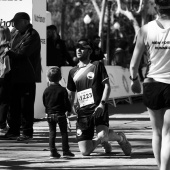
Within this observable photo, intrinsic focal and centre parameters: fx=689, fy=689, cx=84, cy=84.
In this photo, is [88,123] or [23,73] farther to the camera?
[23,73]

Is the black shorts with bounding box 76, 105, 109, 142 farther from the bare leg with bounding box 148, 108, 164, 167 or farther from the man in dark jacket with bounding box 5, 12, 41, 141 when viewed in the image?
the bare leg with bounding box 148, 108, 164, 167

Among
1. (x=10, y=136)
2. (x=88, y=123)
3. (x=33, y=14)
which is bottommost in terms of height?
(x=10, y=136)

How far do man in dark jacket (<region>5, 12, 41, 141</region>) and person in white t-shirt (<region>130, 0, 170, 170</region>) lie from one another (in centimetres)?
481

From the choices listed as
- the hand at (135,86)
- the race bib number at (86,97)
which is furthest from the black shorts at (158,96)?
the race bib number at (86,97)

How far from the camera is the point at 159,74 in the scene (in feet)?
21.2

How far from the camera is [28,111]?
11.2m

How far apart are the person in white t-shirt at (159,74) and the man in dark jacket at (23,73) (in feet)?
15.8

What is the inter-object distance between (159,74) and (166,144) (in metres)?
0.66

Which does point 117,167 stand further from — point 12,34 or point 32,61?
point 12,34

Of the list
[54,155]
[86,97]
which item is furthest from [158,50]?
[54,155]

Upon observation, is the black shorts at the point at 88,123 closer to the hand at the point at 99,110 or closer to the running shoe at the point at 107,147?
the hand at the point at 99,110

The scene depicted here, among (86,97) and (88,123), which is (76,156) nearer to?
(88,123)

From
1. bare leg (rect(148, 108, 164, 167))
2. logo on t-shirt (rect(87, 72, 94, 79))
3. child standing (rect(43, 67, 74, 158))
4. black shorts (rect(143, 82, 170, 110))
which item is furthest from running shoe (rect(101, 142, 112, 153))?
black shorts (rect(143, 82, 170, 110))

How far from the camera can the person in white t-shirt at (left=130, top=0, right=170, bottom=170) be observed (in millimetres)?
6387
